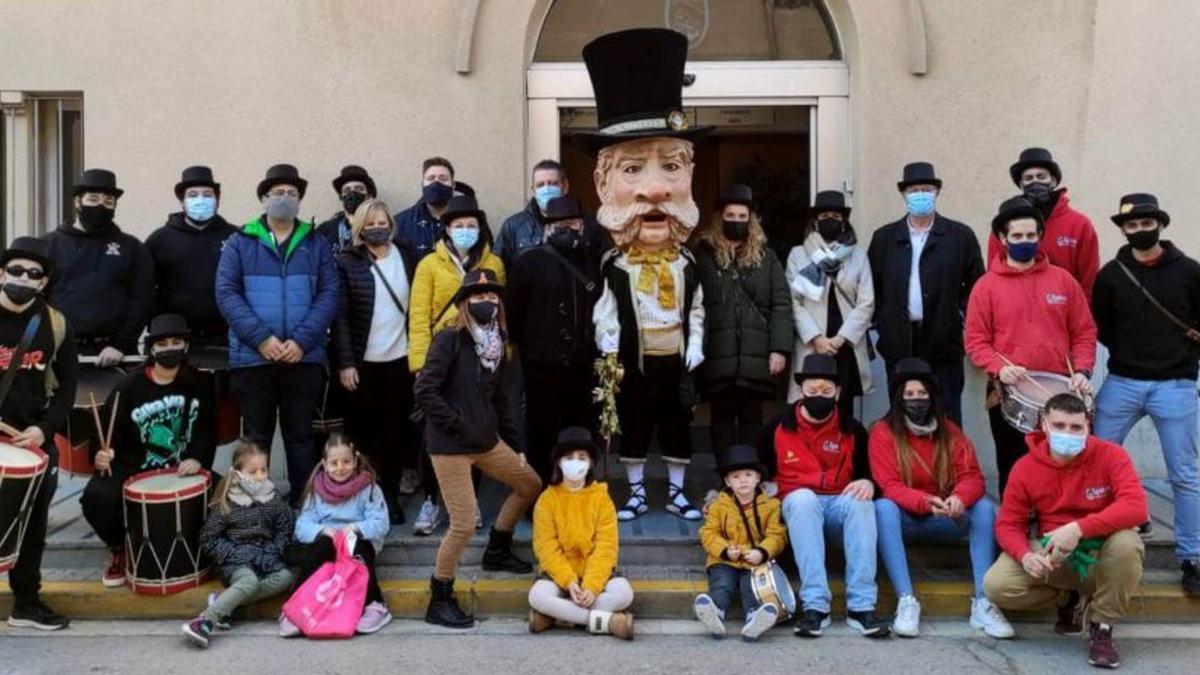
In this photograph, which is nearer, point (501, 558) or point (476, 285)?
point (476, 285)

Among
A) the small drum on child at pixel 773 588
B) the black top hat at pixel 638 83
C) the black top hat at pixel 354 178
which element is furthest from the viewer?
the black top hat at pixel 354 178

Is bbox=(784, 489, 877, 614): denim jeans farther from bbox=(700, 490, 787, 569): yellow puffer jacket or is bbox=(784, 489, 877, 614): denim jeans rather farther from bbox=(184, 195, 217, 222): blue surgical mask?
bbox=(184, 195, 217, 222): blue surgical mask

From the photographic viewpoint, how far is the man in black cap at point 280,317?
591cm

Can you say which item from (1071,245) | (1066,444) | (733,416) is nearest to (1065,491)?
(1066,444)

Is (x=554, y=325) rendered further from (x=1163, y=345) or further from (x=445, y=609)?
(x=1163, y=345)

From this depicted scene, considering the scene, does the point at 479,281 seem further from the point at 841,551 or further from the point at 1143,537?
the point at 1143,537

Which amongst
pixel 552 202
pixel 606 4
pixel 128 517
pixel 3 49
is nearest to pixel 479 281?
pixel 552 202

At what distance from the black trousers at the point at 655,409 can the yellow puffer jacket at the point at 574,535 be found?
866mm

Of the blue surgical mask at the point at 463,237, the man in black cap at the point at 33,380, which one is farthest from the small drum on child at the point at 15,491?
the blue surgical mask at the point at 463,237

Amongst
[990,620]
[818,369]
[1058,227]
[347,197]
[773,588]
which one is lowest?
[990,620]

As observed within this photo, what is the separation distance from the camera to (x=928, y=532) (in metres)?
5.64

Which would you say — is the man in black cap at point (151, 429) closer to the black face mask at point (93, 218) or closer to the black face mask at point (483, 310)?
the black face mask at point (93, 218)

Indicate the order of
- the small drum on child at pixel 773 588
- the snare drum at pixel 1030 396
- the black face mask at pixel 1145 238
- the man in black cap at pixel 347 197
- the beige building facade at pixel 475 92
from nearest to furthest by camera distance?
the small drum on child at pixel 773 588
the snare drum at pixel 1030 396
the black face mask at pixel 1145 238
the man in black cap at pixel 347 197
the beige building facade at pixel 475 92

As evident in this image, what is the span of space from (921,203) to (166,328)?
441 cm
